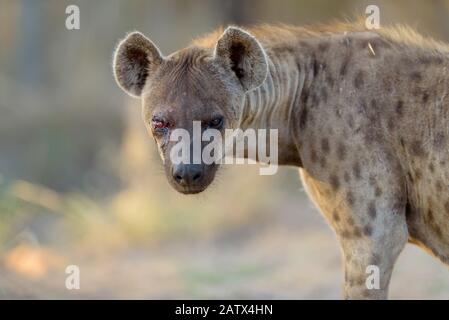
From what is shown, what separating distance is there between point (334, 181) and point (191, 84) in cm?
101

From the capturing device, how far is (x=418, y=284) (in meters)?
9.83

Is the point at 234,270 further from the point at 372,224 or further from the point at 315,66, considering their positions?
the point at 372,224

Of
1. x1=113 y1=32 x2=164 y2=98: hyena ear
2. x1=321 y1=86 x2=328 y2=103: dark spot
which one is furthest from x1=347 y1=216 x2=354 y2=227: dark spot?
x1=113 y1=32 x2=164 y2=98: hyena ear

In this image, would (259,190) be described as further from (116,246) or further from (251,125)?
(251,125)

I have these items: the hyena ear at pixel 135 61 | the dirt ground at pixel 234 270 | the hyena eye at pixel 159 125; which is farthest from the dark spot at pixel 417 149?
the dirt ground at pixel 234 270

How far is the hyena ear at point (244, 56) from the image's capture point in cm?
608

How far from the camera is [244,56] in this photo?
6.18 metres

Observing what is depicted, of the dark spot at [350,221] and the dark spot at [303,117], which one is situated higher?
the dark spot at [303,117]

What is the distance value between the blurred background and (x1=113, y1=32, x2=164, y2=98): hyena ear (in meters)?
0.55

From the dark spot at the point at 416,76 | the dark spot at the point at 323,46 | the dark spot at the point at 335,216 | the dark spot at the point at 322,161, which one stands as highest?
the dark spot at the point at 323,46

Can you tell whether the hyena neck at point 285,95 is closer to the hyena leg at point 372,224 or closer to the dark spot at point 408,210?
the hyena leg at point 372,224

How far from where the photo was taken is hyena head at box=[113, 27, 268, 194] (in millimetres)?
5930

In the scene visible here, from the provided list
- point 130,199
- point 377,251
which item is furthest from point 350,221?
point 130,199

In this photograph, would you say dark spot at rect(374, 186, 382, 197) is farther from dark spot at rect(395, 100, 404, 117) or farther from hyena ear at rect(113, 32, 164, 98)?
hyena ear at rect(113, 32, 164, 98)
